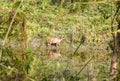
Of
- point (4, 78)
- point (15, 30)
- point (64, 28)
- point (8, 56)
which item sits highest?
point (15, 30)

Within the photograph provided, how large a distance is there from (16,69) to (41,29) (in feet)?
10.4

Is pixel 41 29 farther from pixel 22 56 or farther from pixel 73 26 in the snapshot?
pixel 22 56

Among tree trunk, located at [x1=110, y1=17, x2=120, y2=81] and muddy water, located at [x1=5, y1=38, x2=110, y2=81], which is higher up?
tree trunk, located at [x1=110, y1=17, x2=120, y2=81]

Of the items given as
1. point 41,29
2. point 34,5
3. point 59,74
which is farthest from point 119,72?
point 34,5

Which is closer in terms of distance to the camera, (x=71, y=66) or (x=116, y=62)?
(x=116, y=62)

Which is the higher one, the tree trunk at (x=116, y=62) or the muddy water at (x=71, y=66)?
the tree trunk at (x=116, y=62)

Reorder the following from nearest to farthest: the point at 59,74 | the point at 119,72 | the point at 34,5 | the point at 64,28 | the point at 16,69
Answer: the point at 119,72 < the point at 16,69 < the point at 59,74 < the point at 64,28 < the point at 34,5

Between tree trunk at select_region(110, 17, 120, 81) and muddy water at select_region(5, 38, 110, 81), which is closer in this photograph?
tree trunk at select_region(110, 17, 120, 81)

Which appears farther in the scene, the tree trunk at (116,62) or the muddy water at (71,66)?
the muddy water at (71,66)

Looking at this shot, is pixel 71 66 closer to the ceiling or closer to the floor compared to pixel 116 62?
closer to the floor

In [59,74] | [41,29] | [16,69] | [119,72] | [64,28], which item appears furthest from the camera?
[64,28]

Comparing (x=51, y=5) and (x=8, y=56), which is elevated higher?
(x=8, y=56)

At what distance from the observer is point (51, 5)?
20.8 feet

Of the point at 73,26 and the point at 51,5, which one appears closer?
the point at 73,26
